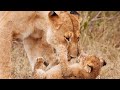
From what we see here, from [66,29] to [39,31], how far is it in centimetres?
26

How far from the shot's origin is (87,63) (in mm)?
4848

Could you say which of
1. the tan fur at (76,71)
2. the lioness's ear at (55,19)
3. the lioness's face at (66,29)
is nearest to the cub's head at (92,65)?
the tan fur at (76,71)

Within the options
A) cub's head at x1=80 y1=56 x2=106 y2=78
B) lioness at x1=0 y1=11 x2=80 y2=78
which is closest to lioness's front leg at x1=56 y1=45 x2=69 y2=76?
lioness at x1=0 y1=11 x2=80 y2=78

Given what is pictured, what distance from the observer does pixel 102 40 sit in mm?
4980

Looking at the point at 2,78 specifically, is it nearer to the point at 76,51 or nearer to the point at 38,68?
the point at 38,68

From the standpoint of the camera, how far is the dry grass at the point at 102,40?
493 centimetres

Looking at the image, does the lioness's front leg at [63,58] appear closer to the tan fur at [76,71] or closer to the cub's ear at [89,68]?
the tan fur at [76,71]

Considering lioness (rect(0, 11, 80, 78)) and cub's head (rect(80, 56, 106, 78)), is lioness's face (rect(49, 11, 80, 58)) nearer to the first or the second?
lioness (rect(0, 11, 80, 78))

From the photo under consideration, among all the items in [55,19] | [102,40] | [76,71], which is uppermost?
[55,19]

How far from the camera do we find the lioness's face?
486cm

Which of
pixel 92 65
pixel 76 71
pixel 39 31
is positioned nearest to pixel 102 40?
pixel 92 65

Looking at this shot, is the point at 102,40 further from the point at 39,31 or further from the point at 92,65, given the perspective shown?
the point at 39,31
